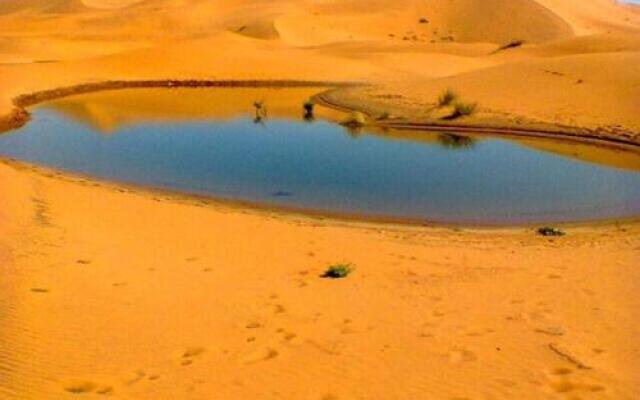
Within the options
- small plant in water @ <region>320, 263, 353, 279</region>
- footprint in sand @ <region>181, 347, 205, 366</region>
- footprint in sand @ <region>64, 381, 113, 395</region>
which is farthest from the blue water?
footprint in sand @ <region>64, 381, 113, 395</region>

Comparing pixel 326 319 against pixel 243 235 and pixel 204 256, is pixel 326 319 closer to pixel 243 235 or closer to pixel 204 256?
pixel 204 256

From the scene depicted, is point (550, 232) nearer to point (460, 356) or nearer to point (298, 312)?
point (298, 312)

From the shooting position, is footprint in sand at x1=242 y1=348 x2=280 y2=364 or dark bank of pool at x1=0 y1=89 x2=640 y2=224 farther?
dark bank of pool at x1=0 y1=89 x2=640 y2=224

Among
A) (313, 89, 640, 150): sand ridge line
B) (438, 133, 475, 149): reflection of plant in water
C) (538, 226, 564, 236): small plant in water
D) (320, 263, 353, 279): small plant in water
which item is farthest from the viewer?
(438, 133, 475, 149): reflection of plant in water

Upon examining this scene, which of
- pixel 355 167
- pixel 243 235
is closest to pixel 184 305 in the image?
pixel 243 235

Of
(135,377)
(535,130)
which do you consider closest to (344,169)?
(535,130)

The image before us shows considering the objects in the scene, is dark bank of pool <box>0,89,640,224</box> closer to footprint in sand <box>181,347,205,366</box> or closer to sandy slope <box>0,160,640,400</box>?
sandy slope <box>0,160,640,400</box>
